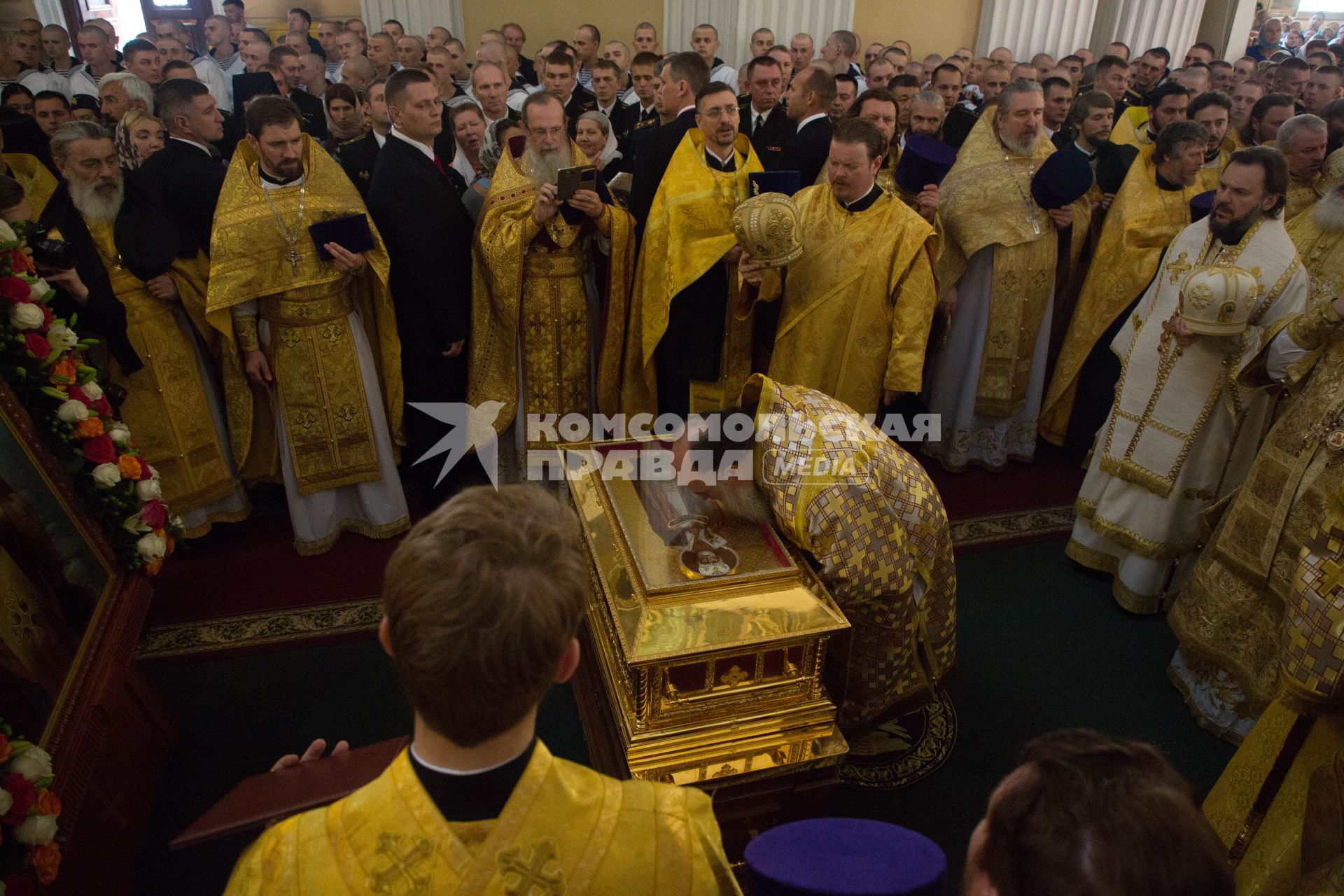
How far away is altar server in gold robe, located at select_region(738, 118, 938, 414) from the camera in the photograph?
12.9ft

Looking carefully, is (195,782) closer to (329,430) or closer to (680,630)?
(329,430)

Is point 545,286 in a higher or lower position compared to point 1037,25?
lower

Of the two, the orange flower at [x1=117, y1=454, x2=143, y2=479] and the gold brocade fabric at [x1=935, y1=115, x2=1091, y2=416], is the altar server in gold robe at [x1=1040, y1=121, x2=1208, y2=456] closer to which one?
the gold brocade fabric at [x1=935, y1=115, x2=1091, y2=416]

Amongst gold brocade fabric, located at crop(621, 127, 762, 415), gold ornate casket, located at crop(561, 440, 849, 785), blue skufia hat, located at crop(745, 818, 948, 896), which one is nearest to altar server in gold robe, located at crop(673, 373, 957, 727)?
gold ornate casket, located at crop(561, 440, 849, 785)

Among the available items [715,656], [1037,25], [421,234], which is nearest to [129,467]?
[421,234]

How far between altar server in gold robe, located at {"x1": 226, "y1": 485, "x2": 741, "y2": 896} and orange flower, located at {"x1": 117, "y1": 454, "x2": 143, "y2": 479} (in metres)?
2.18

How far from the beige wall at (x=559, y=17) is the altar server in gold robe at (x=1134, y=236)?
865 centimetres

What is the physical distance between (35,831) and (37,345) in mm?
1431

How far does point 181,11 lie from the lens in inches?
442

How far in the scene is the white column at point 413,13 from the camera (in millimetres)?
10641

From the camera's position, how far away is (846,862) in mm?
1069

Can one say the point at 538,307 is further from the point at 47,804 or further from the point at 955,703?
the point at 47,804

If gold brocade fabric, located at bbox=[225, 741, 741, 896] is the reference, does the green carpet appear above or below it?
below

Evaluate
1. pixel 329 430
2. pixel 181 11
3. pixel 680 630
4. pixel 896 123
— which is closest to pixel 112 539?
pixel 329 430
